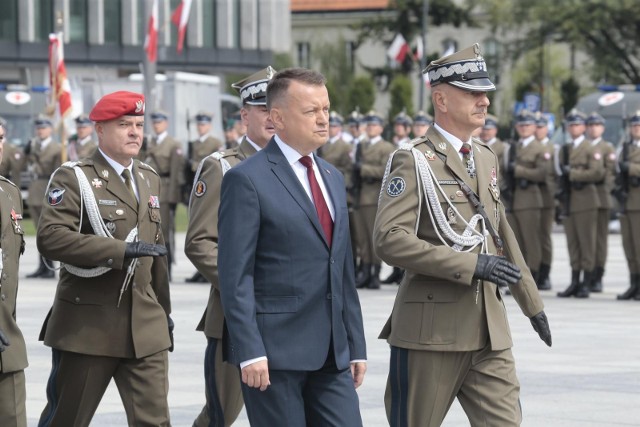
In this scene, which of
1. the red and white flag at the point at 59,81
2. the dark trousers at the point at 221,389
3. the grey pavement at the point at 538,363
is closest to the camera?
the dark trousers at the point at 221,389

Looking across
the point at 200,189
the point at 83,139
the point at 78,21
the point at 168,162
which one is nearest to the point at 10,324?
the point at 200,189

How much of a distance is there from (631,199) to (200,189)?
10691 mm

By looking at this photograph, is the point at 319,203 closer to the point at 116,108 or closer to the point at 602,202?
the point at 116,108

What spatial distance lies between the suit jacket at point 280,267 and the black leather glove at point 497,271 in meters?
0.74

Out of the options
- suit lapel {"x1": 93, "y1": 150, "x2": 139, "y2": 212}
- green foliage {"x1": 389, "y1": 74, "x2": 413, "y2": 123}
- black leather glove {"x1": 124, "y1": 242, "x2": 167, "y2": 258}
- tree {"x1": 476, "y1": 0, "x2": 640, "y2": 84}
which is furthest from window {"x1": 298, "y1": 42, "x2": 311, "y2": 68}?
black leather glove {"x1": 124, "y1": 242, "x2": 167, "y2": 258}

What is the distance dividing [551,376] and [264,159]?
5.64 m

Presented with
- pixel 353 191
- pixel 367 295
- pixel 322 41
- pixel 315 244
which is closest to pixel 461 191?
pixel 315 244

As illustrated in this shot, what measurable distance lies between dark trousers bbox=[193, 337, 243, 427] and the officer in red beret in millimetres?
228

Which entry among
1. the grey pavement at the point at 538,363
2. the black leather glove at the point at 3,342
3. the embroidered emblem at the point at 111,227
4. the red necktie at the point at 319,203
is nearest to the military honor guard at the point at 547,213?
the grey pavement at the point at 538,363

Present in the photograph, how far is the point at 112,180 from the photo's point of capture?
23.9 feet

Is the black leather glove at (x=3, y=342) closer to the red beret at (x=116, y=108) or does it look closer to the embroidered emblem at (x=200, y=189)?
the red beret at (x=116, y=108)

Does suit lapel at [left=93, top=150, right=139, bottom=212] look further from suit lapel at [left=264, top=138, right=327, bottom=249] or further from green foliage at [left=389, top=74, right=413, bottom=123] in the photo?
green foliage at [left=389, top=74, right=413, bottom=123]

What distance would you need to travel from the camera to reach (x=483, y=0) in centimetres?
5753

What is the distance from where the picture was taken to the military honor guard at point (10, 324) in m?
6.51
